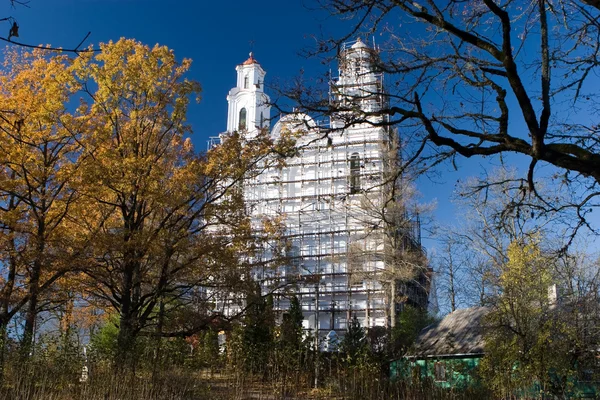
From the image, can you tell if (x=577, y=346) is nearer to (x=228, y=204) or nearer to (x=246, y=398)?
(x=246, y=398)

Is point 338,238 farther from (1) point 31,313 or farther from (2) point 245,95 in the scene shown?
(1) point 31,313

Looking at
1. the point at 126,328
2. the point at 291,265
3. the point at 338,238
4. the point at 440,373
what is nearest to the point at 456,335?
the point at 440,373

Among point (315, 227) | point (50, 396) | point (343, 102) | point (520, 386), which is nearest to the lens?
point (343, 102)

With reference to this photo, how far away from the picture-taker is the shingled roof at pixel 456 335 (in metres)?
20.8

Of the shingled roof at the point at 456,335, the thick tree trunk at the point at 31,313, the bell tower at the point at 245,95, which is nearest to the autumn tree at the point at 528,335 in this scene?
the shingled roof at the point at 456,335

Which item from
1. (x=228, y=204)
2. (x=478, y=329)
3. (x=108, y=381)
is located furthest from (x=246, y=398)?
(x=478, y=329)

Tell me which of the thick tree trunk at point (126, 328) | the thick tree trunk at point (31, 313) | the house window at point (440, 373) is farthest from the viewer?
the house window at point (440, 373)

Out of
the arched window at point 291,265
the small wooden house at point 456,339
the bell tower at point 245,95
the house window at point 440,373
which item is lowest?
the house window at point 440,373

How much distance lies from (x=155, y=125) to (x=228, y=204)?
286 cm

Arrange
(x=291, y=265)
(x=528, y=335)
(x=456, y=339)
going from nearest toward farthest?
(x=528, y=335), (x=291, y=265), (x=456, y=339)

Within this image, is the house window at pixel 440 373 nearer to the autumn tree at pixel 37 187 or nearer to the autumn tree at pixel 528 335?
the autumn tree at pixel 528 335

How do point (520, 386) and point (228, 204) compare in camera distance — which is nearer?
point (520, 386)

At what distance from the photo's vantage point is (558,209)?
7.32m

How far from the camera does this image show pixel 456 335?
2217cm
